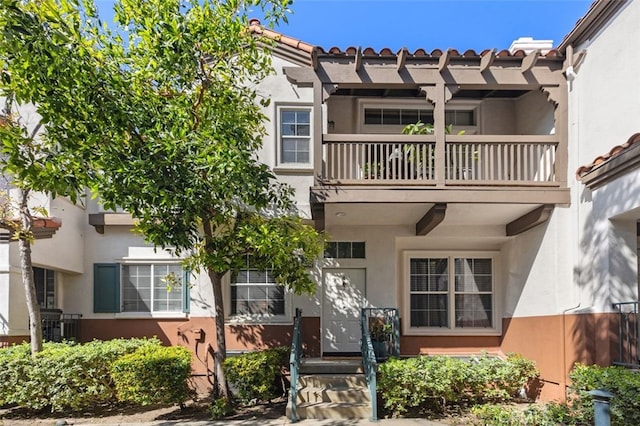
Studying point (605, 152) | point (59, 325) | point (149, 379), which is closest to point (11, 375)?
point (149, 379)

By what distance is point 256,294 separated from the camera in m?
10.7

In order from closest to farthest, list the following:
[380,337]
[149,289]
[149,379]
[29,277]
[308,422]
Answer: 1. [308,422]
2. [149,379]
3. [29,277]
4. [380,337]
5. [149,289]

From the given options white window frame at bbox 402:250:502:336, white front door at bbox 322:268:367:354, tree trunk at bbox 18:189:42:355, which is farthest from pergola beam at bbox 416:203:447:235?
tree trunk at bbox 18:189:42:355

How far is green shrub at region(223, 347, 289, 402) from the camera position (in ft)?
27.7

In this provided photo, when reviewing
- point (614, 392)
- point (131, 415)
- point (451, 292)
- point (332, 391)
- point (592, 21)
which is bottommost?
point (131, 415)

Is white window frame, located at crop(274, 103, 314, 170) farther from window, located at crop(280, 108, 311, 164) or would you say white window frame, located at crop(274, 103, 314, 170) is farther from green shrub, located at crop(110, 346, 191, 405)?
green shrub, located at crop(110, 346, 191, 405)

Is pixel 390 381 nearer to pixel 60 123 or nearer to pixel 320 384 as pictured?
pixel 320 384

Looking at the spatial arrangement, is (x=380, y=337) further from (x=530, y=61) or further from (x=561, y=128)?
(x=530, y=61)

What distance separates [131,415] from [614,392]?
7.69 meters

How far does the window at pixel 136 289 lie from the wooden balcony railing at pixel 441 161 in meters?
4.66

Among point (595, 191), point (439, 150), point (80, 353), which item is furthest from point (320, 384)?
point (595, 191)

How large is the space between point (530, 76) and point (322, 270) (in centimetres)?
580

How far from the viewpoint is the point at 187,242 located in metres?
7.48

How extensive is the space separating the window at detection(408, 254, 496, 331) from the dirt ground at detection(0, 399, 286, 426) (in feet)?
13.1
